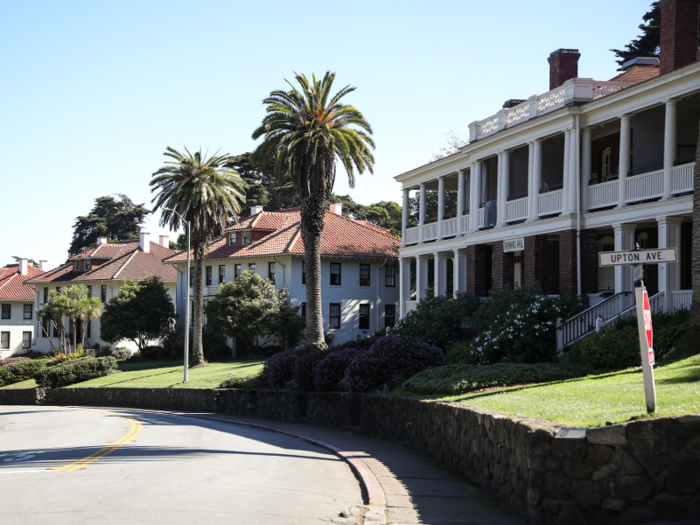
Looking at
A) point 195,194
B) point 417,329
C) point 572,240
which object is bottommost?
point 417,329

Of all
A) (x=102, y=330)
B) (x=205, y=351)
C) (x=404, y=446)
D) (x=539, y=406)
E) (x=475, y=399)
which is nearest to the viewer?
(x=539, y=406)

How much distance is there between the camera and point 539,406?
11797 millimetres

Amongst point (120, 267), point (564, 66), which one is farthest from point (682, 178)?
point (120, 267)

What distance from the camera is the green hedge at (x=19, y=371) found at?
186 ft

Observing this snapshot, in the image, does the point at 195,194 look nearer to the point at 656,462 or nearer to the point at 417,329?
the point at 417,329

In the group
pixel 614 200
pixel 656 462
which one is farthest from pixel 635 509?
pixel 614 200

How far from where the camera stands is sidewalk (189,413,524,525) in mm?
9117

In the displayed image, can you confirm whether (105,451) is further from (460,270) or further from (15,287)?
(15,287)

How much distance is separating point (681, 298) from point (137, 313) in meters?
48.3

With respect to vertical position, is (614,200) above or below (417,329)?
above

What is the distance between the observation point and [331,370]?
2514cm

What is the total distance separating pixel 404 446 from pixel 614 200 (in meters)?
12.4

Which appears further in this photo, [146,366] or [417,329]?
[146,366]

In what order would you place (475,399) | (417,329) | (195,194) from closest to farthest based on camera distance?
(475,399) → (417,329) → (195,194)
